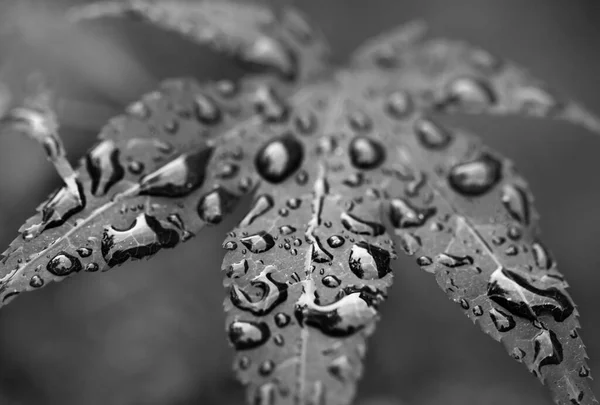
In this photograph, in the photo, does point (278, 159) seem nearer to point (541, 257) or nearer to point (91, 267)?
point (91, 267)

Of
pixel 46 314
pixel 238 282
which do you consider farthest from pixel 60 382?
pixel 238 282

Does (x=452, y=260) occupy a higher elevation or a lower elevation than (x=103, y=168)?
lower

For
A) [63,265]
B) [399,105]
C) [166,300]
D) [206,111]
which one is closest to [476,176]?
[399,105]

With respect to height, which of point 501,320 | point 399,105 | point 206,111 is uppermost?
point 399,105

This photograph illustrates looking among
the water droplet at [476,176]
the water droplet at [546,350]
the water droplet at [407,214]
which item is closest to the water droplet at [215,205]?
the water droplet at [407,214]

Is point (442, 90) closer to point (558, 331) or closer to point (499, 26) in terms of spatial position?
point (558, 331)
